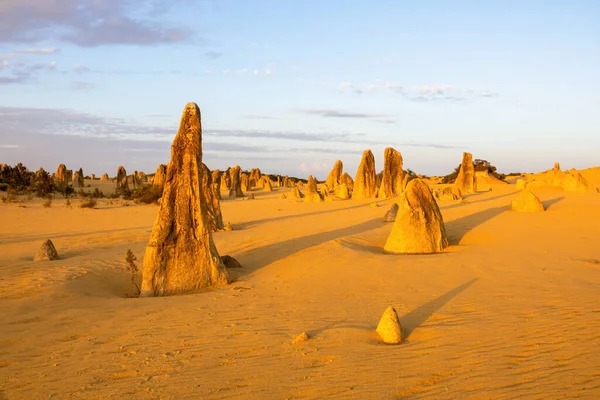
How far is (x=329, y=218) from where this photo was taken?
70.2 ft

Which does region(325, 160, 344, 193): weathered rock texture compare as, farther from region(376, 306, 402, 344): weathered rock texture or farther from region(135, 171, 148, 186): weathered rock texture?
region(376, 306, 402, 344): weathered rock texture

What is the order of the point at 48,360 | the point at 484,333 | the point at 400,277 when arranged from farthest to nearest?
the point at 400,277
the point at 484,333
the point at 48,360

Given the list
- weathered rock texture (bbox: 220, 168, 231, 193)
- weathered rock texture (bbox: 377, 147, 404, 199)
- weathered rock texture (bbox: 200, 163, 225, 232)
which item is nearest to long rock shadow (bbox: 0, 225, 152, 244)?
weathered rock texture (bbox: 200, 163, 225, 232)

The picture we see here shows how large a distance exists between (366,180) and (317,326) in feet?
94.9

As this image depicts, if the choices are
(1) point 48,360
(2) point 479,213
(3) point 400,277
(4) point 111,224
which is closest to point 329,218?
(2) point 479,213

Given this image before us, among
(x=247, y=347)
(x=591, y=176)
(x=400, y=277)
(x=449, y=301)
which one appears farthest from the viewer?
(x=591, y=176)

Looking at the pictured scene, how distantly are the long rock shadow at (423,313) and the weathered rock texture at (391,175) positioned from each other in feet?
86.9

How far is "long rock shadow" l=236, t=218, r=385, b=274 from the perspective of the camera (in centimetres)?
1165

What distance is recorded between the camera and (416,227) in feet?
40.2

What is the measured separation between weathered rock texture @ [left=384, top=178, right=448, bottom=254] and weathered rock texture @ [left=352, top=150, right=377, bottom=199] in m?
22.0

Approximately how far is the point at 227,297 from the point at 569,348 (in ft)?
17.1

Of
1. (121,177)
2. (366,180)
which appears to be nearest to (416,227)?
(366,180)

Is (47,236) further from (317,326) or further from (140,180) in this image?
(140,180)

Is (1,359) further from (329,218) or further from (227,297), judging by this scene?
(329,218)
